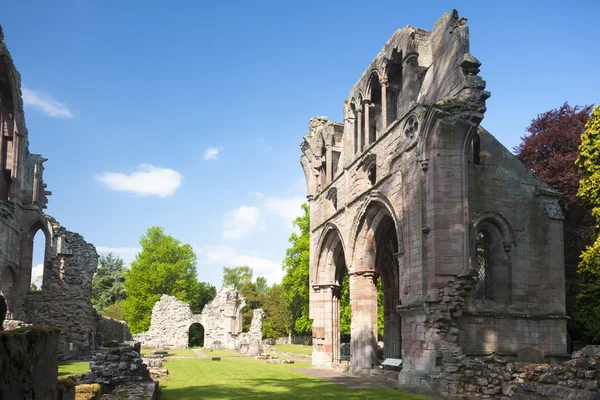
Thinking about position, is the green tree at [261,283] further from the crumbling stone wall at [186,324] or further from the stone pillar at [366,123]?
the stone pillar at [366,123]

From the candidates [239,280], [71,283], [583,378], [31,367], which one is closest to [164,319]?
[71,283]

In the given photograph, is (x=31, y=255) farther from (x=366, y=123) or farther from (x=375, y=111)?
(x=375, y=111)

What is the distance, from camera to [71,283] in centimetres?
2377

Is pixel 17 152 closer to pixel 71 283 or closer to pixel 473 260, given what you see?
pixel 71 283

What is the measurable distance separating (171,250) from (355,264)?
33.5m

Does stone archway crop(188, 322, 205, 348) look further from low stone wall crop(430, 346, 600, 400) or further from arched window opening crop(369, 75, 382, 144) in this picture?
low stone wall crop(430, 346, 600, 400)

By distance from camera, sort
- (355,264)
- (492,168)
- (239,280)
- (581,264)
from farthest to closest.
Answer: (239,280) < (355,264) < (581,264) < (492,168)

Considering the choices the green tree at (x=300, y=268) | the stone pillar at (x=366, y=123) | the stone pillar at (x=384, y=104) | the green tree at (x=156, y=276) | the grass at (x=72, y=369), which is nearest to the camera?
the grass at (x=72, y=369)

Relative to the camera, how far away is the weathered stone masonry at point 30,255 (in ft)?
76.3

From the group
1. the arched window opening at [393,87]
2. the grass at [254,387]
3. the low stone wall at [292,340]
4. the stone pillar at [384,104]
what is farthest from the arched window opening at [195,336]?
the stone pillar at [384,104]

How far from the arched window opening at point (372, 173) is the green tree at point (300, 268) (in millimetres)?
16547

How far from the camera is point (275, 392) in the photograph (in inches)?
515

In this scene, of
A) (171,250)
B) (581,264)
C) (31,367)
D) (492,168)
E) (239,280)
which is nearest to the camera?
(31,367)

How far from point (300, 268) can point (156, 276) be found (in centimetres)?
1721
